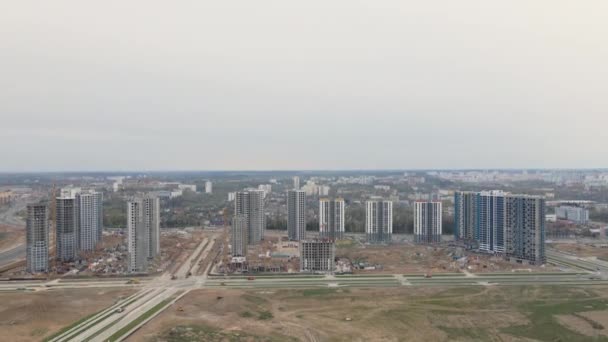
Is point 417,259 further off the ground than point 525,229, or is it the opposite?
point 525,229

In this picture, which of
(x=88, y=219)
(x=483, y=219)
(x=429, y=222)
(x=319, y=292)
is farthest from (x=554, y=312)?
(x=88, y=219)

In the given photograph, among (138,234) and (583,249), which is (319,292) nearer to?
(138,234)

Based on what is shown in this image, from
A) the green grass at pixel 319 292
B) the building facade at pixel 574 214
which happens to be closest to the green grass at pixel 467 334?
the green grass at pixel 319 292

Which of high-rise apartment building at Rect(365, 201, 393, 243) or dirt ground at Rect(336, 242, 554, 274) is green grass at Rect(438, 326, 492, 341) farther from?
high-rise apartment building at Rect(365, 201, 393, 243)

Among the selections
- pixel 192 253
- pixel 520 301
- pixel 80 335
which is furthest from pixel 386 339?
pixel 192 253

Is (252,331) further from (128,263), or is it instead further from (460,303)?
(128,263)

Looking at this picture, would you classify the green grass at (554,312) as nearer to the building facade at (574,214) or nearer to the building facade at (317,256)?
the building facade at (317,256)
